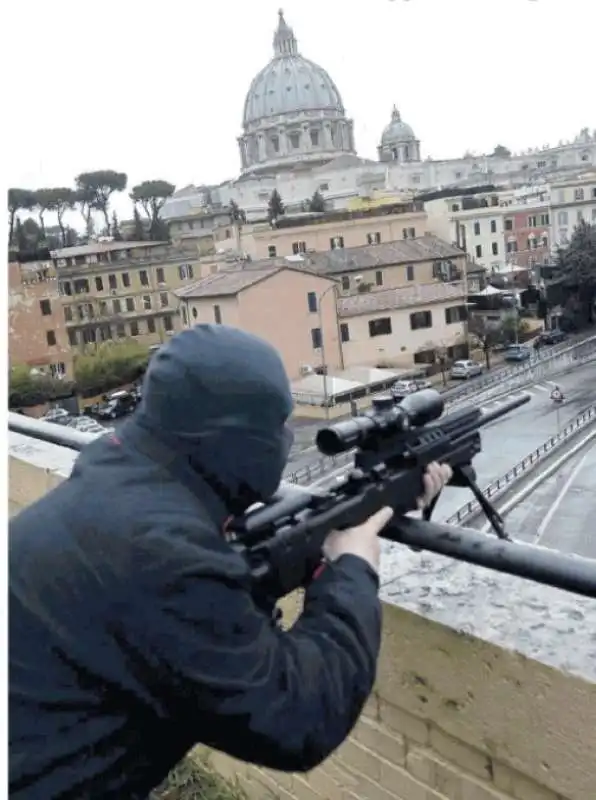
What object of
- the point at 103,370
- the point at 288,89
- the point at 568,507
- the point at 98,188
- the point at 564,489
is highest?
the point at 288,89

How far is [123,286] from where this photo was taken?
526 inches

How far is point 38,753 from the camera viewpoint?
599 mm

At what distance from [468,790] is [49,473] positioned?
908 millimetres

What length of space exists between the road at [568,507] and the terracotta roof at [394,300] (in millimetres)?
1676

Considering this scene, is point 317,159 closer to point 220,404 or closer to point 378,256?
point 378,256

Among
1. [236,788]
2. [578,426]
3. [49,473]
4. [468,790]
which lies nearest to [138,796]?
[468,790]

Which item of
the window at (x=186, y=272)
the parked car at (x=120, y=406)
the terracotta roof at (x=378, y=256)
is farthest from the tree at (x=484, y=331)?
the window at (x=186, y=272)

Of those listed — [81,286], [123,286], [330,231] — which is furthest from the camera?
[330,231]

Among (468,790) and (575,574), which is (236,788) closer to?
(468,790)

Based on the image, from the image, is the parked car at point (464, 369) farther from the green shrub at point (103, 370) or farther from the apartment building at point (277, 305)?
the green shrub at point (103, 370)

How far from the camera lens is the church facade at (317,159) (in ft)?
86.1

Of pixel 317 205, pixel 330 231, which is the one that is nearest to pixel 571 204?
pixel 330 231

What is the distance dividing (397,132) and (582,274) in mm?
24993

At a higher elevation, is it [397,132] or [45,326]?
[397,132]
